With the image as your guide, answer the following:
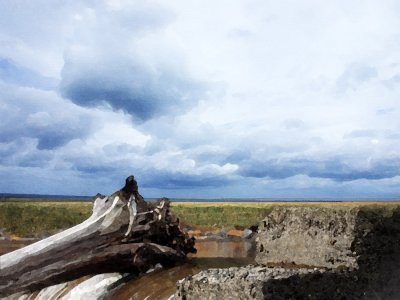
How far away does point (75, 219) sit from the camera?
9742 mm

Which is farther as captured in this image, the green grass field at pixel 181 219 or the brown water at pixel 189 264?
the green grass field at pixel 181 219

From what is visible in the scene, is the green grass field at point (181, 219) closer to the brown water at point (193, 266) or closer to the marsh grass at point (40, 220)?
the marsh grass at point (40, 220)

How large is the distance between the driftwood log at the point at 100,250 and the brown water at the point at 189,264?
0.27m

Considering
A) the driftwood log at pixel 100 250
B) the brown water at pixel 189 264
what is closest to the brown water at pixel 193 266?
the brown water at pixel 189 264

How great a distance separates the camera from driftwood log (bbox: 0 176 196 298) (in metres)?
7.89

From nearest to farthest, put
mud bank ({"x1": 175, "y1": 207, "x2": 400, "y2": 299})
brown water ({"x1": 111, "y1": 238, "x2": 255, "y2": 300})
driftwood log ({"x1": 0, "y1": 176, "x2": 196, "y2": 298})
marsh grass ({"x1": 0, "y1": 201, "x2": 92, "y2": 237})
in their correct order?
mud bank ({"x1": 175, "y1": 207, "x2": 400, "y2": 299})
brown water ({"x1": 111, "y1": 238, "x2": 255, "y2": 300})
driftwood log ({"x1": 0, "y1": 176, "x2": 196, "y2": 298})
marsh grass ({"x1": 0, "y1": 201, "x2": 92, "y2": 237})

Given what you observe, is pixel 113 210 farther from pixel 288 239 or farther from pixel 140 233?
pixel 288 239

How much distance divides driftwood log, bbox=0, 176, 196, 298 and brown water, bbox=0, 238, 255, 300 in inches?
10.6

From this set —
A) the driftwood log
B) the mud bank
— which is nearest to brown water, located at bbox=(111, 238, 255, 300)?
the driftwood log

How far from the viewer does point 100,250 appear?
26.0 feet

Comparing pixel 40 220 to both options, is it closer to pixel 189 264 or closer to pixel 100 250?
pixel 100 250

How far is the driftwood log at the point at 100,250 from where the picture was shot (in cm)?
789

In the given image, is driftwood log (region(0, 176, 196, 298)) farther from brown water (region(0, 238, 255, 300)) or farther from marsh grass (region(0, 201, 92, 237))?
marsh grass (region(0, 201, 92, 237))

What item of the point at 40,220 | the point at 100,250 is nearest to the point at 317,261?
the point at 100,250
